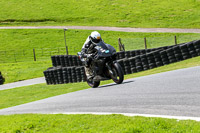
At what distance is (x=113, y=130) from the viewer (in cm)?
593

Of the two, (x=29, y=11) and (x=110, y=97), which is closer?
(x=110, y=97)

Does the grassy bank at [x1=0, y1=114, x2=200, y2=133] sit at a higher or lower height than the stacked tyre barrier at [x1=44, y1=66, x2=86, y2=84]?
higher

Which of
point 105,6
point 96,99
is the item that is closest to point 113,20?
point 105,6

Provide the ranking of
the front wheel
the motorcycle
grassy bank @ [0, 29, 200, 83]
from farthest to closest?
grassy bank @ [0, 29, 200, 83] → the motorcycle → the front wheel

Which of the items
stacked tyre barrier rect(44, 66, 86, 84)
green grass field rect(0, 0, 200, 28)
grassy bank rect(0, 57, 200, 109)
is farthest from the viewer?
green grass field rect(0, 0, 200, 28)

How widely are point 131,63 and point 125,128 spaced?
11.8m

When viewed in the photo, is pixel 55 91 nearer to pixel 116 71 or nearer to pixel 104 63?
pixel 104 63

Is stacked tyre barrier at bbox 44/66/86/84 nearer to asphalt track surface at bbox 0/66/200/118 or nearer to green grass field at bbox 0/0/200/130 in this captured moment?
green grass field at bbox 0/0/200/130

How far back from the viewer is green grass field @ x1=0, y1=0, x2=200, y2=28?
55281mm

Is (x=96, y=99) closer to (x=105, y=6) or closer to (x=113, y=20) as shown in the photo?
(x=113, y=20)

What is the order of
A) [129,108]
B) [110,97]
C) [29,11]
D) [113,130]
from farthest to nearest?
[29,11]
[110,97]
[129,108]
[113,130]

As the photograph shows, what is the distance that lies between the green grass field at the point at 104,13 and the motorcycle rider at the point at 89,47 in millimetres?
39236

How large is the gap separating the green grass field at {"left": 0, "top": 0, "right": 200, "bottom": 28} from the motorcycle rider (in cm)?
3924

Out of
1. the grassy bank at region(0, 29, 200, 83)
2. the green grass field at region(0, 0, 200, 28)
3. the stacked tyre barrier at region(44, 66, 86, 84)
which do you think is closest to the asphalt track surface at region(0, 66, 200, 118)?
the stacked tyre barrier at region(44, 66, 86, 84)
